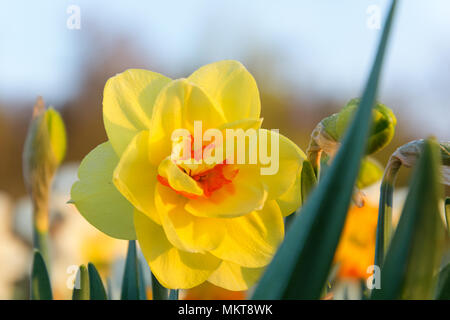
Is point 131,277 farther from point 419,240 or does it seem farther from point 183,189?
point 419,240

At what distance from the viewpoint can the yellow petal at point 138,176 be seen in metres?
0.25

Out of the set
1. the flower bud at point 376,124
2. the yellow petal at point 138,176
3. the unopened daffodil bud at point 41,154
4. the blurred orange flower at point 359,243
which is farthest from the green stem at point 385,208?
the blurred orange flower at point 359,243

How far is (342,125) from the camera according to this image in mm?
275

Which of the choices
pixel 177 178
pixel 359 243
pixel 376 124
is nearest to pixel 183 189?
pixel 177 178

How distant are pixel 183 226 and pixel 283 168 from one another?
7cm

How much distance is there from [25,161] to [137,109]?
140 mm

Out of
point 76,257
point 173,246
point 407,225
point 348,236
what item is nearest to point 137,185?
point 173,246

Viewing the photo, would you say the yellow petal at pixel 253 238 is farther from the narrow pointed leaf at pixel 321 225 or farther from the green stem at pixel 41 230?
the green stem at pixel 41 230

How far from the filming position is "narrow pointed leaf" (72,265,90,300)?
0.32 metres

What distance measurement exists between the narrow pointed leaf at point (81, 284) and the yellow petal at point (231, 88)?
147 millimetres

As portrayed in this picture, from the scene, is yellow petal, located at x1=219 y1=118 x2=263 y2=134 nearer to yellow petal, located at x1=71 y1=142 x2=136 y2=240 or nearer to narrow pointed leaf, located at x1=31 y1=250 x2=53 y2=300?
yellow petal, located at x1=71 y1=142 x2=136 y2=240

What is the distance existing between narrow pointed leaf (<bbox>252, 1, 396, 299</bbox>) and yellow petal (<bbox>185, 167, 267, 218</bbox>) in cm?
6

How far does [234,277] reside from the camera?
281 mm
